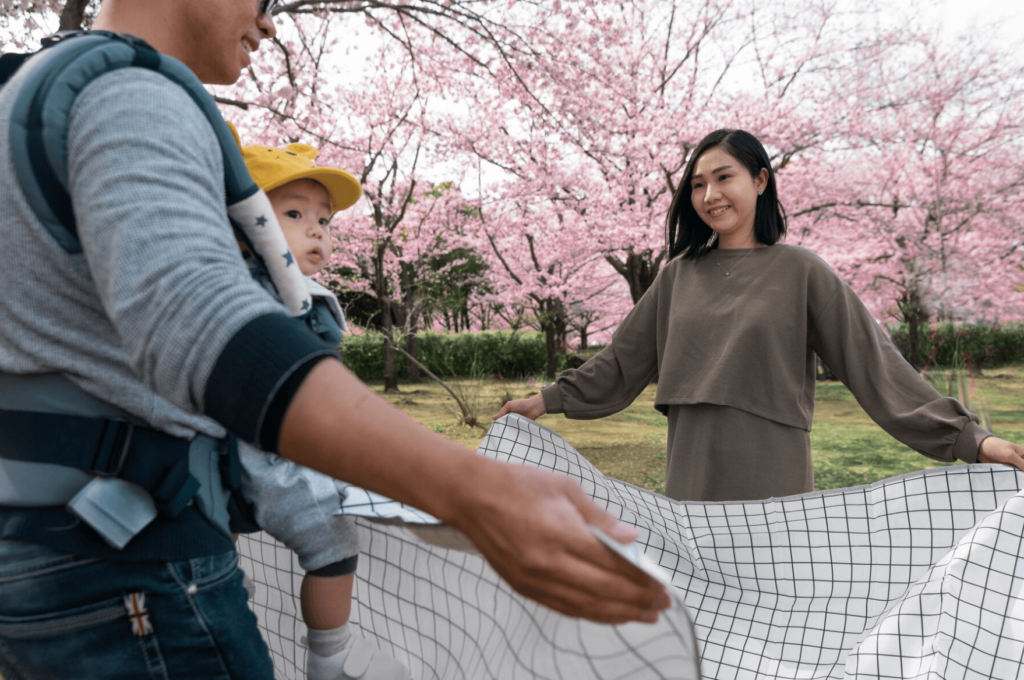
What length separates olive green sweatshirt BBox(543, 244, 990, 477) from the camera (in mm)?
1786

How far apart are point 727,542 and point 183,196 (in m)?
1.47

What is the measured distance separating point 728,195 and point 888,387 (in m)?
0.82

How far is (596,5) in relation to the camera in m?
5.97

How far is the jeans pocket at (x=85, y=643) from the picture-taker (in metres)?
0.57

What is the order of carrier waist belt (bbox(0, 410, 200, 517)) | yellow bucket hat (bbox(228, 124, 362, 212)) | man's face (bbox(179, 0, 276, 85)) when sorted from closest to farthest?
carrier waist belt (bbox(0, 410, 200, 517)), man's face (bbox(179, 0, 276, 85)), yellow bucket hat (bbox(228, 124, 362, 212))

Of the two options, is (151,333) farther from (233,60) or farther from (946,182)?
(946,182)

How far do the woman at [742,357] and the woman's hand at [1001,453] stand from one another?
9 cm

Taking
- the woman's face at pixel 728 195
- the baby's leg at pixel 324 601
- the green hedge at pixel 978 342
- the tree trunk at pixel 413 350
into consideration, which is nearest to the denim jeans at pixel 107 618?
the baby's leg at pixel 324 601

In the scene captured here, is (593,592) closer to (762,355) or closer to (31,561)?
(31,561)

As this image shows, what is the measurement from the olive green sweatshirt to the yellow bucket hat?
3.24ft

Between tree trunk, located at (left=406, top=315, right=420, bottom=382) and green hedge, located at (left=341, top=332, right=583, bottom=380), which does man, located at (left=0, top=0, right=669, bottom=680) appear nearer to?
tree trunk, located at (left=406, top=315, right=420, bottom=382)

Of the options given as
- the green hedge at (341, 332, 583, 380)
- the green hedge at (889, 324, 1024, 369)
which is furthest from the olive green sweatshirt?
the green hedge at (889, 324, 1024, 369)

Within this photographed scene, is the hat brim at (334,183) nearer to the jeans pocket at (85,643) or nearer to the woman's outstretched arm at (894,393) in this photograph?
the jeans pocket at (85,643)

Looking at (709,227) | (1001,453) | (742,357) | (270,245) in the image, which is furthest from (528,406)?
(270,245)
